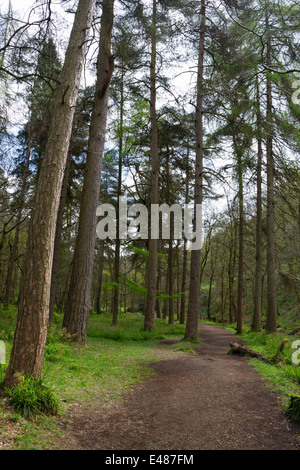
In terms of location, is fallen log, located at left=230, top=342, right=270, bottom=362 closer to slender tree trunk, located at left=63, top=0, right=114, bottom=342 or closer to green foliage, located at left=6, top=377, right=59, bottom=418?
slender tree trunk, located at left=63, top=0, right=114, bottom=342

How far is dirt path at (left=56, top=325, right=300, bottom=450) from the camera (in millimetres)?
3055

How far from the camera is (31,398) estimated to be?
3277 mm

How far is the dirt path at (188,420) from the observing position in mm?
3055

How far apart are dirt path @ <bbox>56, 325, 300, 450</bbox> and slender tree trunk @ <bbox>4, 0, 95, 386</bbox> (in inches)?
35.0

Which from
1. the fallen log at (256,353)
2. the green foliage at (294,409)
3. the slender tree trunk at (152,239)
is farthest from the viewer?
the slender tree trunk at (152,239)

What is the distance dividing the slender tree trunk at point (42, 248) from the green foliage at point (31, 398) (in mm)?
138

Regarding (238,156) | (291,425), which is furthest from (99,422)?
(238,156)

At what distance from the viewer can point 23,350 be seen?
365 cm

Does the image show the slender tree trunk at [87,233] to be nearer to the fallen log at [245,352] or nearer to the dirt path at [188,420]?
the dirt path at [188,420]

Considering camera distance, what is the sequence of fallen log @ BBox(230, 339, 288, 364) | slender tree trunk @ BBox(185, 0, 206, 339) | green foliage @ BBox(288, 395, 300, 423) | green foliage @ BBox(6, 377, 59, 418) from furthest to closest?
slender tree trunk @ BBox(185, 0, 206, 339) < fallen log @ BBox(230, 339, 288, 364) < green foliage @ BBox(288, 395, 300, 423) < green foliage @ BBox(6, 377, 59, 418)

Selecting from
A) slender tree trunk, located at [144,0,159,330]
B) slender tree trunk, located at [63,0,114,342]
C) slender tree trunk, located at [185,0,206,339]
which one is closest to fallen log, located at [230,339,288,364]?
slender tree trunk, located at [185,0,206,339]

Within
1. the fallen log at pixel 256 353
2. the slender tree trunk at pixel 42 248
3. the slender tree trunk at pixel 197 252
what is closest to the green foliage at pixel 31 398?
the slender tree trunk at pixel 42 248

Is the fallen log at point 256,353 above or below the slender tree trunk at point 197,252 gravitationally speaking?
below
